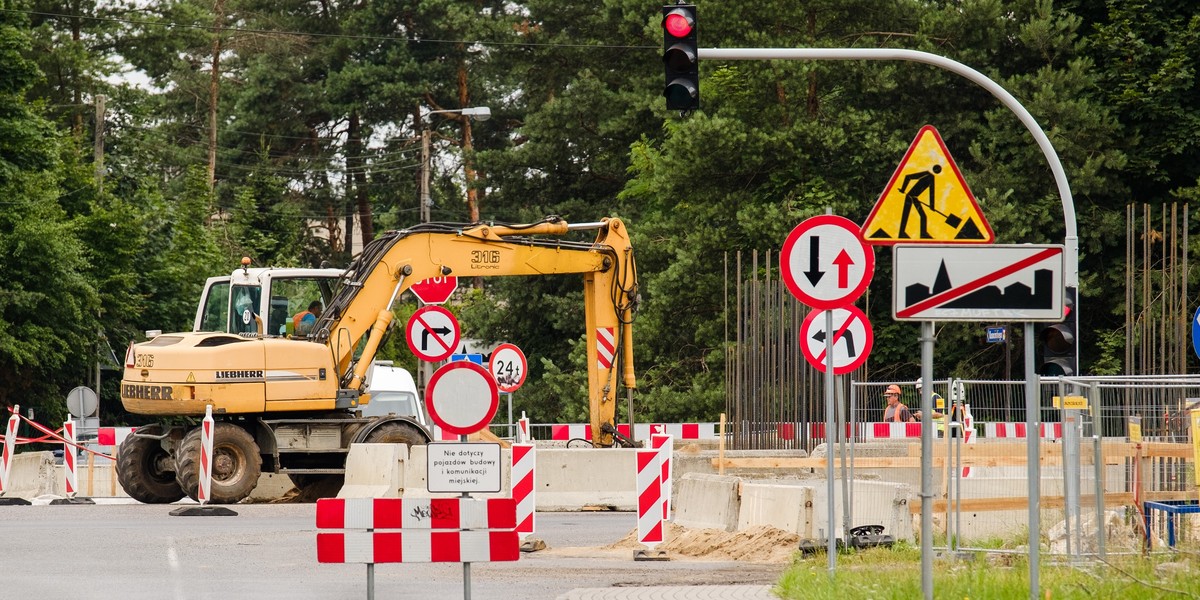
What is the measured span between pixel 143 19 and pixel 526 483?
45.2 metres

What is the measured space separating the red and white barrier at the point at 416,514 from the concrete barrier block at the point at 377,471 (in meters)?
9.86

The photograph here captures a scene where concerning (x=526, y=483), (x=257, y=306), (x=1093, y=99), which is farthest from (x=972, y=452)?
(x=1093, y=99)

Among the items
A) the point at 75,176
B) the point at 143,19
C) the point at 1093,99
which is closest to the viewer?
the point at 1093,99

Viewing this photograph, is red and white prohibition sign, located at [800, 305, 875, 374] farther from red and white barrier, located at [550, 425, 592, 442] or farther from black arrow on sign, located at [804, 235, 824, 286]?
red and white barrier, located at [550, 425, 592, 442]

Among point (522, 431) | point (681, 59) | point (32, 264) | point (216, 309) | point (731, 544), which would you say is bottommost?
point (731, 544)

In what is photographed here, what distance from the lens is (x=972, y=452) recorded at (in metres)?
18.1

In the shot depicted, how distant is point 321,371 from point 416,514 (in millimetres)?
12247

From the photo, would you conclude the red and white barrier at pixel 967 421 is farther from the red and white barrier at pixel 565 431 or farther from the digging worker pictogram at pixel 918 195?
the red and white barrier at pixel 565 431

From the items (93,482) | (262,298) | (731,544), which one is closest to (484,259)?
(262,298)

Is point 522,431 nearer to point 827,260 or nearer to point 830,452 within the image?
point 830,452

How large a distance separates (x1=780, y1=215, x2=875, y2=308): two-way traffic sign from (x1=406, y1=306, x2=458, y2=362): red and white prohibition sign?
9.97 metres

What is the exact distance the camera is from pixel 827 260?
43.1ft

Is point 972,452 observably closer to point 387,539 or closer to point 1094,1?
point 387,539

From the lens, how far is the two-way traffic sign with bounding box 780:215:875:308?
1310 cm
